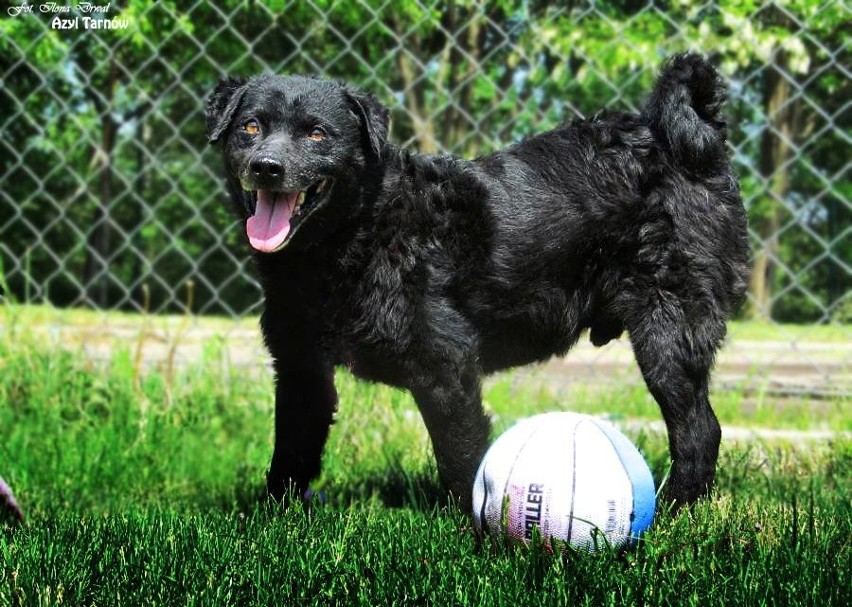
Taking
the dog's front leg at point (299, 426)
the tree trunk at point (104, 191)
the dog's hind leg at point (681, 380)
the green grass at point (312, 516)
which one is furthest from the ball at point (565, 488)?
the tree trunk at point (104, 191)

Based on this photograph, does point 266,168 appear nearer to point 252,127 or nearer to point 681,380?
point 252,127

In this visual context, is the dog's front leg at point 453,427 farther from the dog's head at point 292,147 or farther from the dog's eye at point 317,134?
the dog's eye at point 317,134

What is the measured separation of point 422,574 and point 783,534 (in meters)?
0.90

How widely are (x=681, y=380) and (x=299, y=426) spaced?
119 centimetres

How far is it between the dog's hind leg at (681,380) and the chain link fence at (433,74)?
1.35m

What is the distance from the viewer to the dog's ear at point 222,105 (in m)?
3.02

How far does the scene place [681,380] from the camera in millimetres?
3025

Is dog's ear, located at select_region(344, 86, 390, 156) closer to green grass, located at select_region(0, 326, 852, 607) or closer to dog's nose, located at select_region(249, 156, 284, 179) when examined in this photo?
dog's nose, located at select_region(249, 156, 284, 179)

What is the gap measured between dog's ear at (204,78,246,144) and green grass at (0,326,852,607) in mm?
1139

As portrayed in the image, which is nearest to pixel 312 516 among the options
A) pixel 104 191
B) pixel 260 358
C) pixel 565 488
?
pixel 565 488

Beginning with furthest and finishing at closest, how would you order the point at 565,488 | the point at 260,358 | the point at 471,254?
the point at 260,358 → the point at 471,254 → the point at 565,488

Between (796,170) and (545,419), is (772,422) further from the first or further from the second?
(796,170)

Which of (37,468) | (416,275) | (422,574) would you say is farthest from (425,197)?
(37,468)

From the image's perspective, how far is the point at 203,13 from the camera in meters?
6.37
